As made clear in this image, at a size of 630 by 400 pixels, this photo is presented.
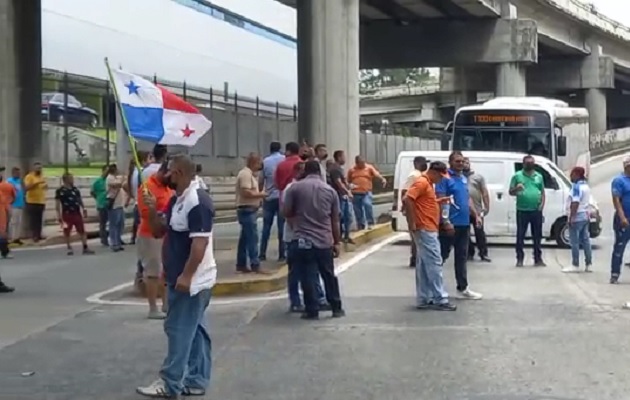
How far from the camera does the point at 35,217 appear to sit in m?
25.1

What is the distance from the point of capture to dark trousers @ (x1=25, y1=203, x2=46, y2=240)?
2494 centimetres

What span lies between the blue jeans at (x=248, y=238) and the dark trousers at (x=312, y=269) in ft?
11.2

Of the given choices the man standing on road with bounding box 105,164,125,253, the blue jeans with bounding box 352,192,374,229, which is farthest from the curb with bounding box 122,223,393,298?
the blue jeans with bounding box 352,192,374,229

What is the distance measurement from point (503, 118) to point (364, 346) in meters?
20.1

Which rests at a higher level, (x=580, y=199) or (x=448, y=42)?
(x=448, y=42)

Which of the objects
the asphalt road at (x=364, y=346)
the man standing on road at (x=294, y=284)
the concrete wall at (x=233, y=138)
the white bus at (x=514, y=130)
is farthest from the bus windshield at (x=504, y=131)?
the man standing on road at (x=294, y=284)

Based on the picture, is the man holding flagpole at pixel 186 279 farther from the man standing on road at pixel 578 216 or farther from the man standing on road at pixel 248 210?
the man standing on road at pixel 578 216

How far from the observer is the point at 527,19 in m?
53.8

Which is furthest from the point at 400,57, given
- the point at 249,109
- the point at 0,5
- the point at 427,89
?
the point at 427,89

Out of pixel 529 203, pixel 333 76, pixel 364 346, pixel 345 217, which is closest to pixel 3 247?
pixel 345 217

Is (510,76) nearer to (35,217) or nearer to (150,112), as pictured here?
(35,217)

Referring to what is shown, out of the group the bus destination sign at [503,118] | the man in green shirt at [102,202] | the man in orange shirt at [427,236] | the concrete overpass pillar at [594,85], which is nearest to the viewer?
the man in orange shirt at [427,236]

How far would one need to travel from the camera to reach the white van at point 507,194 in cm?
2269

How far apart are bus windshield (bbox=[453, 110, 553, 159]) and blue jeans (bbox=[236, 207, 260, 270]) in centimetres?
1460
